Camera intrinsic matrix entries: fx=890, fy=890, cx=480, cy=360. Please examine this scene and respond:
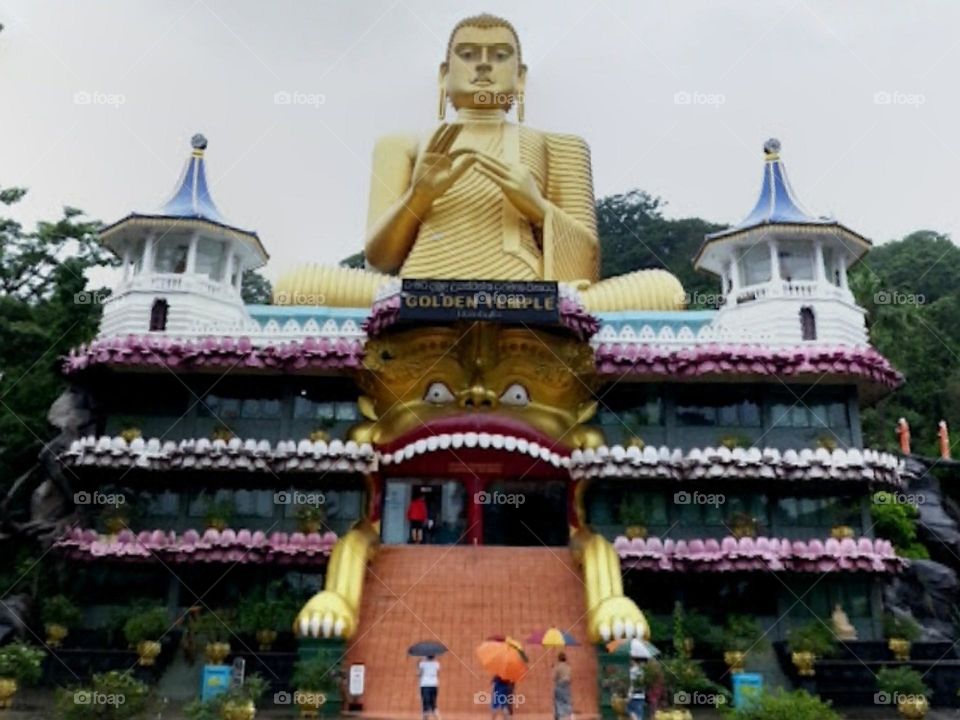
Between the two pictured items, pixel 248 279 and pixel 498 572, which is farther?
pixel 248 279

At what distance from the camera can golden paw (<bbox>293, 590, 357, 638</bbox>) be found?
48.4 feet

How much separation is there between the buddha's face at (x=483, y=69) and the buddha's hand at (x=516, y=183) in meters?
3.99

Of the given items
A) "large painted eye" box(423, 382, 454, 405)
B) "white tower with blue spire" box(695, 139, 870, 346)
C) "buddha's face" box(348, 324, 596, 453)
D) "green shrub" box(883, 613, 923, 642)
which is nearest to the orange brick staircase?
"buddha's face" box(348, 324, 596, 453)

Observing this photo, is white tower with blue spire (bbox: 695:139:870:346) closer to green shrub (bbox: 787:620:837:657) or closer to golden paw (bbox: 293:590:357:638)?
green shrub (bbox: 787:620:837:657)

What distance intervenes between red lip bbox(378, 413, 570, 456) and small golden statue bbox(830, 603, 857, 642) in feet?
21.3

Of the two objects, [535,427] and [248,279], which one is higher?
[248,279]

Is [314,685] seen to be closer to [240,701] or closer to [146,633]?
[240,701]

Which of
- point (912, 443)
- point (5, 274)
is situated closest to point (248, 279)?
point (5, 274)

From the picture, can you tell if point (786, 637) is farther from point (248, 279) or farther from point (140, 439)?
point (248, 279)

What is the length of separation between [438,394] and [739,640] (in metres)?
8.03

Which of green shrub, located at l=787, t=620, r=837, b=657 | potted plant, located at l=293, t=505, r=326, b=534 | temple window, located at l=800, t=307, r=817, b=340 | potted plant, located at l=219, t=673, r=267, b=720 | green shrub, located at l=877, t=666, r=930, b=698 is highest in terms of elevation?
temple window, located at l=800, t=307, r=817, b=340

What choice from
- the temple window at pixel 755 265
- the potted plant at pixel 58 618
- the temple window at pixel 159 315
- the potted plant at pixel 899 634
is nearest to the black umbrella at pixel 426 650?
the potted plant at pixel 58 618

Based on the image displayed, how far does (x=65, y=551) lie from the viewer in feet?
59.9

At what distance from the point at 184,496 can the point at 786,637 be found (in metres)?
13.2
